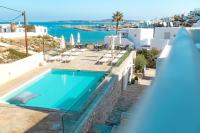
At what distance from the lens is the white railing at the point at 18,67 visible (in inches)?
571

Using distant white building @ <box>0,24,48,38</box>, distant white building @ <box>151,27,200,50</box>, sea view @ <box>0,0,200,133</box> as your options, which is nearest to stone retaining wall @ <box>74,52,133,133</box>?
sea view @ <box>0,0,200,133</box>

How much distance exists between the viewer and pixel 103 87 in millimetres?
13305

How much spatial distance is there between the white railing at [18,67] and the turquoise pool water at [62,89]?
124 cm

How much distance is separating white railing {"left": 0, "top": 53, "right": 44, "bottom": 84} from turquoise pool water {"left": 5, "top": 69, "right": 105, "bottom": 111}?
4.06ft

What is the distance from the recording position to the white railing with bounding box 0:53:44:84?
14.5 metres

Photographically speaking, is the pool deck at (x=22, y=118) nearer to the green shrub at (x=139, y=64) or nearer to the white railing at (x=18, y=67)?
the white railing at (x=18, y=67)

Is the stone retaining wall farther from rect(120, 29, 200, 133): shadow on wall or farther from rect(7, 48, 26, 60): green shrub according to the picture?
rect(7, 48, 26, 60): green shrub

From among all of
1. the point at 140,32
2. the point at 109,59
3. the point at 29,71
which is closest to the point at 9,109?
the point at 29,71

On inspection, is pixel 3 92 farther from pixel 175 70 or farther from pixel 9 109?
pixel 175 70

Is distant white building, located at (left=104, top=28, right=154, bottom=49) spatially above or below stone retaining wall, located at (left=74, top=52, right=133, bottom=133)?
above

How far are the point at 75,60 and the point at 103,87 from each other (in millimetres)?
7978

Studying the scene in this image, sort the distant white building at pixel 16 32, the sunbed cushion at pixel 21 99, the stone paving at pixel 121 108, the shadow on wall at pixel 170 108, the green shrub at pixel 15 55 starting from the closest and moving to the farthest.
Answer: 1. the shadow on wall at pixel 170 108
2. the stone paving at pixel 121 108
3. the sunbed cushion at pixel 21 99
4. the green shrub at pixel 15 55
5. the distant white building at pixel 16 32

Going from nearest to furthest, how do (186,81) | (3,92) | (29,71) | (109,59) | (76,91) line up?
(186,81) < (3,92) < (76,91) < (29,71) < (109,59)

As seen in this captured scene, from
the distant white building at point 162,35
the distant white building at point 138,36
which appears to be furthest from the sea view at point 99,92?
the distant white building at point 138,36
